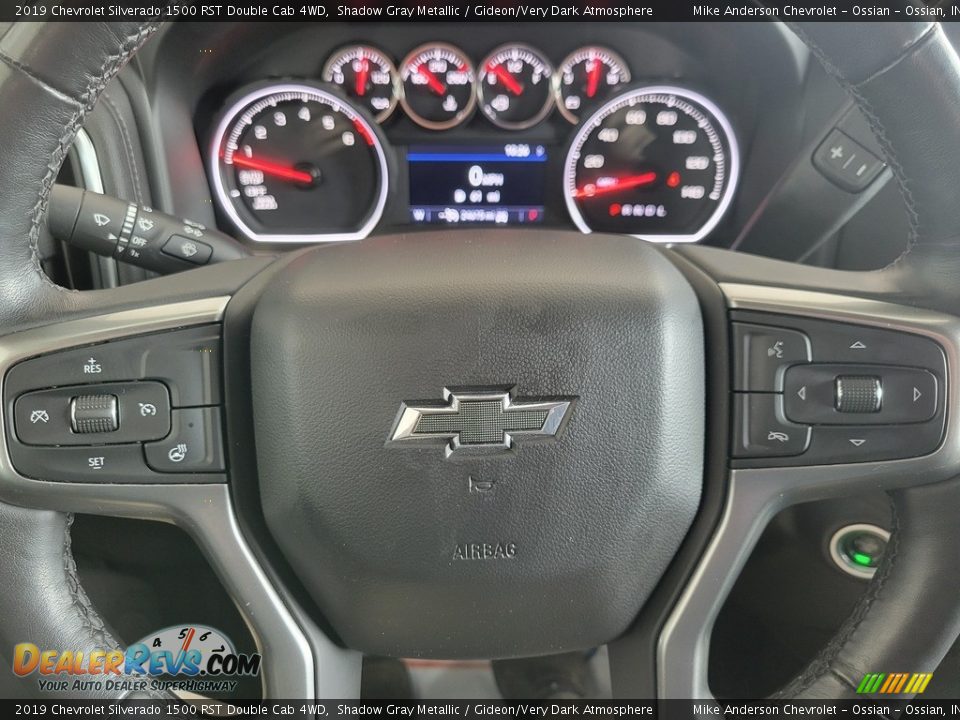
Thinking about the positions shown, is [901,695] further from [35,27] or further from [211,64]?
[211,64]

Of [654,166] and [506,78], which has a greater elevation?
[506,78]

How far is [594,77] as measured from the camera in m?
1.72

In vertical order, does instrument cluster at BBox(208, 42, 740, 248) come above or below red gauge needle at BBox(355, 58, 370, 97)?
below

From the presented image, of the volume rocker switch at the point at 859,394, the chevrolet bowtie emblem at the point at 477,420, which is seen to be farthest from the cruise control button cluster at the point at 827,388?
the chevrolet bowtie emblem at the point at 477,420

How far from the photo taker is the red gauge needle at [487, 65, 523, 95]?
1.71 meters

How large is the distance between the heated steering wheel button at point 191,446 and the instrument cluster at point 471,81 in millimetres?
1209

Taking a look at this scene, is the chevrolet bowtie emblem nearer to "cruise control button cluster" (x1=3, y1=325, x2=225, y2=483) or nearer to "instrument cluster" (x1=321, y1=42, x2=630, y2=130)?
"cruise control button cluster" (x1=3, y1=325, x2=225, y2=483)

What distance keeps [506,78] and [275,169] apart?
1.78 ft

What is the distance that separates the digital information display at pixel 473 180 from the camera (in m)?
1.73

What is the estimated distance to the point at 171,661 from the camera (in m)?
0.83

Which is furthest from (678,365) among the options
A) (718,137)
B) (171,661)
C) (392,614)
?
(718,137)

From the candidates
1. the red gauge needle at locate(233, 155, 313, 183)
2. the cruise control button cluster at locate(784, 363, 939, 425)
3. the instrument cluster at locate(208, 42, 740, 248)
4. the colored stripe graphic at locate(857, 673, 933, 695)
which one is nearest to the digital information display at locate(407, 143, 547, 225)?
the instrument cluster at locate(208, 42, 740, 248)

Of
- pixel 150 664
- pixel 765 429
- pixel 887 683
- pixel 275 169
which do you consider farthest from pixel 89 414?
pixel 275 169

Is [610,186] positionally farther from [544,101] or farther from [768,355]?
[768,355]
